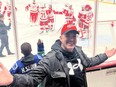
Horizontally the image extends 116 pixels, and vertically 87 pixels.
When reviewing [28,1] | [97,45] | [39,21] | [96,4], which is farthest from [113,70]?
[28,1]

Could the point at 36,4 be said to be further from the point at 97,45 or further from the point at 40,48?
the point at 97,45

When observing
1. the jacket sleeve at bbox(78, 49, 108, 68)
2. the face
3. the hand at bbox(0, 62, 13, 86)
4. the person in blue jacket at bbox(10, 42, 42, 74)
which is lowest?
the person in blue jacket at bbox(10, 42, 42, 74)

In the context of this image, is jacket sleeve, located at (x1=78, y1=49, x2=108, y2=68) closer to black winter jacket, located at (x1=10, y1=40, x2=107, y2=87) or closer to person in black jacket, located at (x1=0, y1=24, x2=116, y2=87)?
person in black jacket, located at (x1=0, y1=24, x2=116, y2=87)

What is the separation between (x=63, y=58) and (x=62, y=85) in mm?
191

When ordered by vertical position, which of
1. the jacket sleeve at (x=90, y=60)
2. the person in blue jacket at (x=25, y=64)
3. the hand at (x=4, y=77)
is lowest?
the person in blue jacket at (x=25, y=64)

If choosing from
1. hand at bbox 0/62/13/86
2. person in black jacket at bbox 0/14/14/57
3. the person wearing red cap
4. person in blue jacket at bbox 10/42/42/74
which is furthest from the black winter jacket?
the person wearing red cap

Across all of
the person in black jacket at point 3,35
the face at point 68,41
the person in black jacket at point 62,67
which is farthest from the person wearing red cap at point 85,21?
the face at point 68,41

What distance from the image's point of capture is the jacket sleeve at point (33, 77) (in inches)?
58.4

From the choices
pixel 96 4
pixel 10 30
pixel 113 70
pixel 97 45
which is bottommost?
pixel 113 70

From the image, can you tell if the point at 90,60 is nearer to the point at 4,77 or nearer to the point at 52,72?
the point at 52,72

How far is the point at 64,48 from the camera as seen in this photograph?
6.13ft

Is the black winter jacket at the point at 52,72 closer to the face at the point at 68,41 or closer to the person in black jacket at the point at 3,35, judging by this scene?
the face at the point at 68,41

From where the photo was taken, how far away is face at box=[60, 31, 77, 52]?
6.08ft

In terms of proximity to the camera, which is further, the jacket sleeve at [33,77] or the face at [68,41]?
the face at [68,41]
